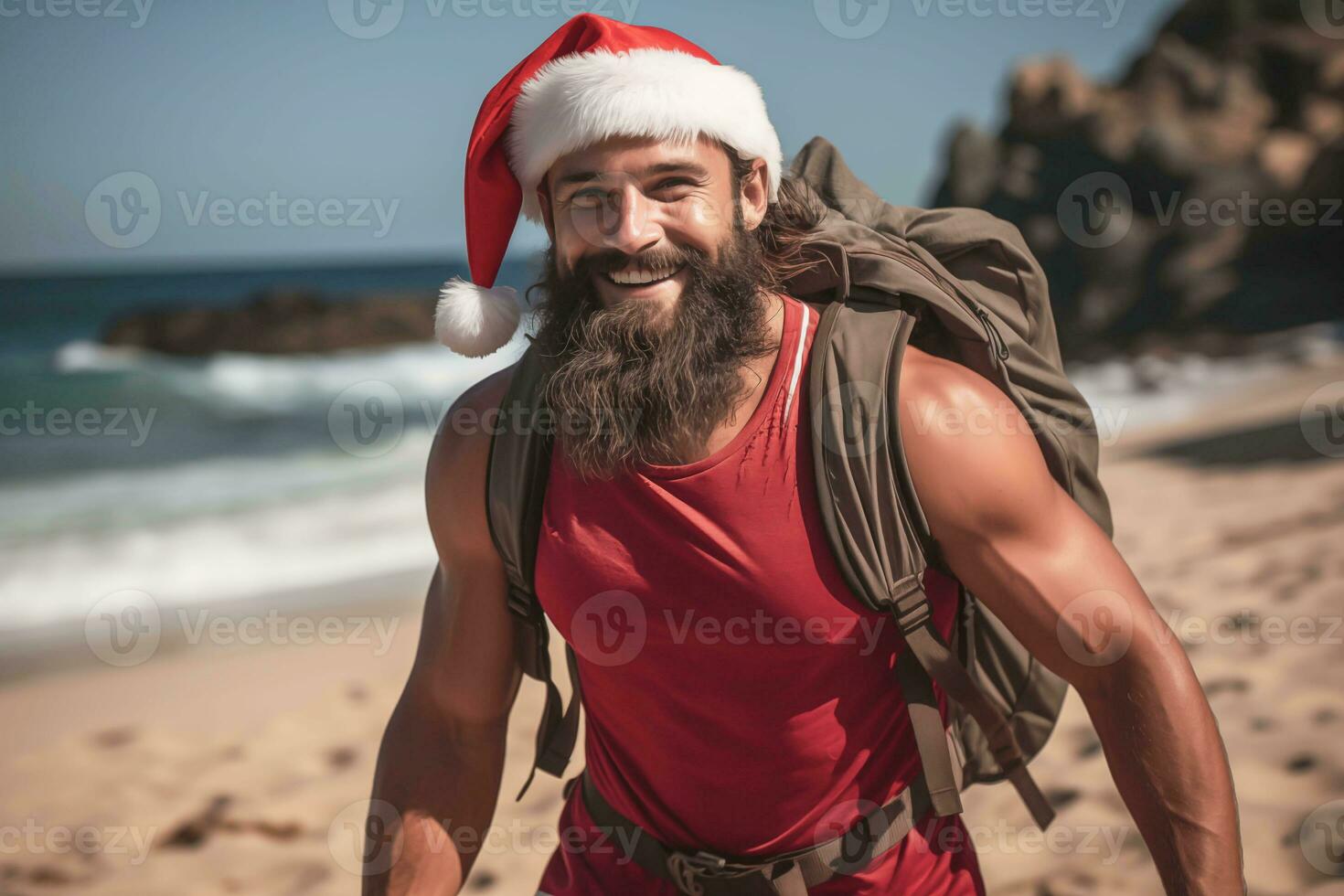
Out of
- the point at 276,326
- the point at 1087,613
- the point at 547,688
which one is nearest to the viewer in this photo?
the point at 1087,613

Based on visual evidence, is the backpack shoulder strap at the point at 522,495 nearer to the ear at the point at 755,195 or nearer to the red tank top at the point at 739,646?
the red tank top at the point at 739,646

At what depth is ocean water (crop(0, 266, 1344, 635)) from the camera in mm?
7793

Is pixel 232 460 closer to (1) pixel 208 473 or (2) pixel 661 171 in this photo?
(1) pixel 208 473

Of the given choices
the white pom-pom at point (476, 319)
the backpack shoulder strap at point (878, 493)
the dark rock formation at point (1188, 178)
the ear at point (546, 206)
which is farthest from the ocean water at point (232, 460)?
the dark rock formation at point (1188, 178)

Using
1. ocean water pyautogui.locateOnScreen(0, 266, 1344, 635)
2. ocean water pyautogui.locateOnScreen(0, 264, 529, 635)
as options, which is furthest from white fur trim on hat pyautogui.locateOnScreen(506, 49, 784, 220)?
ocean water pyautogui.locateOnScreen(0, 264, 529, 635)

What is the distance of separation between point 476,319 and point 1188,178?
14750 mm

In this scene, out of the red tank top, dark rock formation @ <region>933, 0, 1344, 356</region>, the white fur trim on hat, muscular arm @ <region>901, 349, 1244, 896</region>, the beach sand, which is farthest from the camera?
dark rock formation @ <region>933, 0, 1344, 356</region>

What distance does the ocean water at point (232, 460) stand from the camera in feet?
25.6

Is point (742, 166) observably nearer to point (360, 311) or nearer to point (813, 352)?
point (813, 352)

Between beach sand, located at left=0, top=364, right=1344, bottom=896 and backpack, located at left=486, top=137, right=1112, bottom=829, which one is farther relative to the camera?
beach sand, located at left=0, top=364, right=1344, bottom=896

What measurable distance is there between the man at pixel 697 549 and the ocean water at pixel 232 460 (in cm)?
51

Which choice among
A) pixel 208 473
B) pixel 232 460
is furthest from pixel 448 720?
pixel 232 460

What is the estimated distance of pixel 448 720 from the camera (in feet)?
6.68

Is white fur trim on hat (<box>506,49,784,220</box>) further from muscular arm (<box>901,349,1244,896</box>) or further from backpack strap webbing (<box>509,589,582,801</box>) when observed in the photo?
backpack strap webbing (<box>509,589,582,801</box>)
